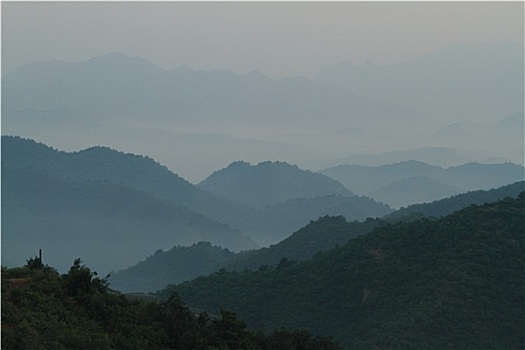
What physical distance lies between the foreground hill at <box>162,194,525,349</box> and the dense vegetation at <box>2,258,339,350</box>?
25.4 m

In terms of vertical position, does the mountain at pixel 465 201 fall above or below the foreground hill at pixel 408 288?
above

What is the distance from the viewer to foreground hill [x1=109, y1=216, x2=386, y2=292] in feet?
313

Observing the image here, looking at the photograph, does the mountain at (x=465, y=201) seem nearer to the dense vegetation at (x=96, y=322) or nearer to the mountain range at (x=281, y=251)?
the mountain range at (x=281, y=251)

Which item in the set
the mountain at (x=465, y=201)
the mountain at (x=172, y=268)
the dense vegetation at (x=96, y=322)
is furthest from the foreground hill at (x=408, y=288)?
the mountain at (x=172, y=268)

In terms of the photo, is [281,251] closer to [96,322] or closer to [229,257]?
[229,257]

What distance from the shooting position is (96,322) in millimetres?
19703

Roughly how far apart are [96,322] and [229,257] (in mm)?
108627

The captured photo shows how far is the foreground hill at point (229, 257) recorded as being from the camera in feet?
313

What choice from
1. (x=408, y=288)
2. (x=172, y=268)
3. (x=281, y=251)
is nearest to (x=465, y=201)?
(x=281, y=251)

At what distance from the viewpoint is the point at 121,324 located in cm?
1978

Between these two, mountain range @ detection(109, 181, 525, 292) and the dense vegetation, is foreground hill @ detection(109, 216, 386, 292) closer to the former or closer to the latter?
mountain range @ detection(109, 181, 525, 292)

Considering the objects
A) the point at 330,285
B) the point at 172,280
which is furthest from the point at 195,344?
the point at 172,280

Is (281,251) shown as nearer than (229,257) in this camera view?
Yes

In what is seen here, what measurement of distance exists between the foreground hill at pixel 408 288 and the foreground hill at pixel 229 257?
11.4 m
